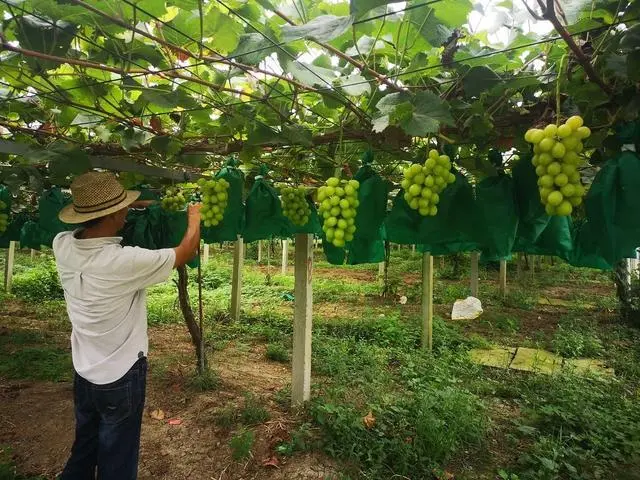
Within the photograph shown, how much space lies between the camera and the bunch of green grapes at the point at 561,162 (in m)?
1.17

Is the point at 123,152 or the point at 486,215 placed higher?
the point at 123,152

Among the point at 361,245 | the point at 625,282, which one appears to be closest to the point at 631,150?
the point at 361,245

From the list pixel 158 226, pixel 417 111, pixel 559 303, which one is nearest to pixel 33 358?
pixel 158 226

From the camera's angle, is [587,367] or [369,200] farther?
[587,367]

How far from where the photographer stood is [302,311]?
4.19m

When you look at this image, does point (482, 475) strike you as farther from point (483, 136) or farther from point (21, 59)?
point (21, 59)

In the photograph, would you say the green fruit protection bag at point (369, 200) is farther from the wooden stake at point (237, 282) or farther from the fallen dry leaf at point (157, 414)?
the wooden stake at point (237, 282)

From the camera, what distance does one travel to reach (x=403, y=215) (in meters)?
2.17

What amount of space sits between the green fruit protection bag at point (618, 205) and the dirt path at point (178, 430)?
270 cm

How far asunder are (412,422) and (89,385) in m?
2.88

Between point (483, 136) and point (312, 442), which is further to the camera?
point (312, 442)

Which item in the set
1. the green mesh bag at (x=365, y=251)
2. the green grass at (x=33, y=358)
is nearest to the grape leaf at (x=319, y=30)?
the green mesh bag at (x=365, y=251)

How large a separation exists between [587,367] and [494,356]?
1.20 meters

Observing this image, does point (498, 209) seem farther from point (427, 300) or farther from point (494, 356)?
point (494, 356)
